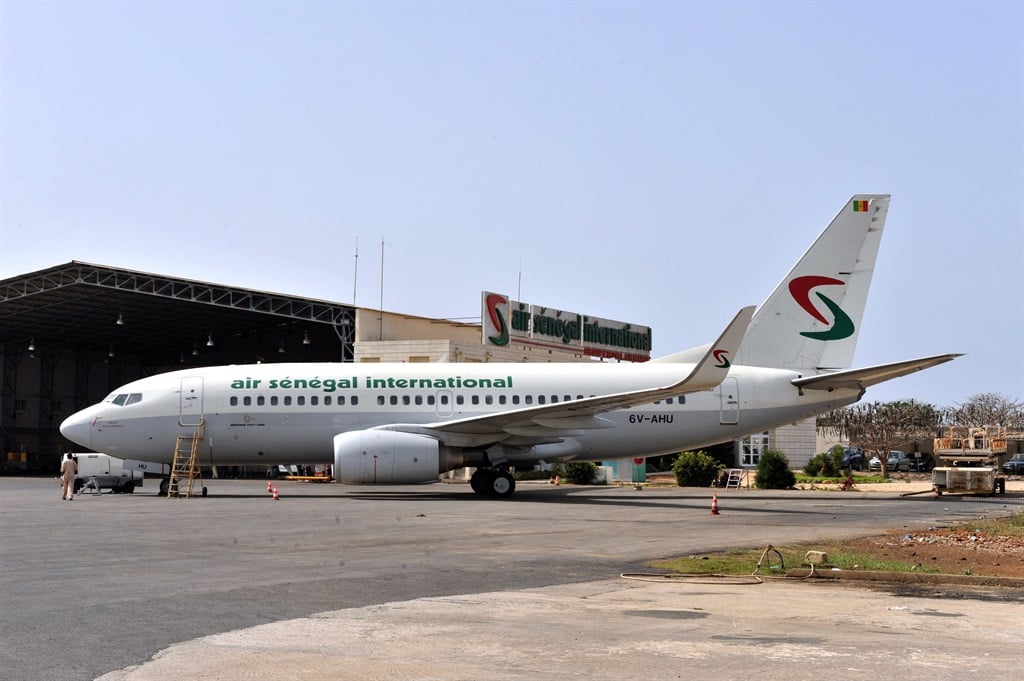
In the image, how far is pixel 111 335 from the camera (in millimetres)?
67500

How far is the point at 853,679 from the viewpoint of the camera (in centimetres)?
A: 633

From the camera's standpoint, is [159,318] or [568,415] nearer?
[568,415]

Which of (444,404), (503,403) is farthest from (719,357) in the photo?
(444,404)

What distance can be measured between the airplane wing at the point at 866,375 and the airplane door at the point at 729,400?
1.61 meters

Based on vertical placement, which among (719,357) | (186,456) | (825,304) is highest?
(825,304)

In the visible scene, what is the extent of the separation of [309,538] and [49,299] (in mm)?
44127

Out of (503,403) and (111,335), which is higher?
(111,335)

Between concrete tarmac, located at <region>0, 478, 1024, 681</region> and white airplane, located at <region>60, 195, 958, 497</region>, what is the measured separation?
31.6ft

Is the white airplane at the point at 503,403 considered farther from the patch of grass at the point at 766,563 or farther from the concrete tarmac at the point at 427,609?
the patch of grass at the point at 766,563

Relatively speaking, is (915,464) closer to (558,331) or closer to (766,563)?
(558,331)

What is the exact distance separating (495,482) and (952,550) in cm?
1493

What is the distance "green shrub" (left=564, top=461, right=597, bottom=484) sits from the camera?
4081 cm

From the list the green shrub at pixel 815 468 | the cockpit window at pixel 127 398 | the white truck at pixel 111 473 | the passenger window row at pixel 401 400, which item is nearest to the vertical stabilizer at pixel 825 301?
the passenger window row at pixel 401 400

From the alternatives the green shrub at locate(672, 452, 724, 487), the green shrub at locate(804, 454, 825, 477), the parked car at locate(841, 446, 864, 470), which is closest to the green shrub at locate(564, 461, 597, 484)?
the green shrub at locate(672, 452, 724, 487)
